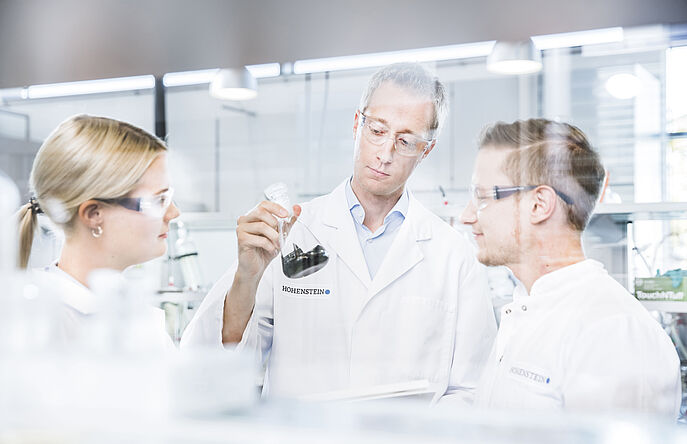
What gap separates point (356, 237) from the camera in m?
1.94

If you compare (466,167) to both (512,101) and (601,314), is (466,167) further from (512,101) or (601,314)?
(601,314)

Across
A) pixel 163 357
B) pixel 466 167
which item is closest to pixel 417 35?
pixel 466 167

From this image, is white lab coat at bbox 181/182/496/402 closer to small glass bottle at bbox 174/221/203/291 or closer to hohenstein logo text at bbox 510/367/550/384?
hohenstein logo text at bbox 510/367/550/384

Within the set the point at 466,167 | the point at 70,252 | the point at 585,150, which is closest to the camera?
the point at 585,150

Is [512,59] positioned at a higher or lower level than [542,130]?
higher

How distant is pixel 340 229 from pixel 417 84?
442 mm

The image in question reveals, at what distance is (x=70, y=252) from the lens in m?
2.11

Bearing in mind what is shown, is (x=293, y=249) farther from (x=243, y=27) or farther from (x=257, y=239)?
(x=243, y=27)

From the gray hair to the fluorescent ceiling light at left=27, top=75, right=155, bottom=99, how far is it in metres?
0.69

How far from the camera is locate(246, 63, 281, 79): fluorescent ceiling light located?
6.58 feet

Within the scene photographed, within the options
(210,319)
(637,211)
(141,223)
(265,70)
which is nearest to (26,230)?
(141,223)

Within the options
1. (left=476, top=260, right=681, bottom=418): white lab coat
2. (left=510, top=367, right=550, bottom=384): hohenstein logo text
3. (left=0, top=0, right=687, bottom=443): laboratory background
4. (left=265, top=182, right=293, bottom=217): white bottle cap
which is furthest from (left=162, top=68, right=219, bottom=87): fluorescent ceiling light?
(left=510, top=367, right=550, bottom=384): hohenstein logo text

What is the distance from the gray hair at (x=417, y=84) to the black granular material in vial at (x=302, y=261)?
1.36 ft

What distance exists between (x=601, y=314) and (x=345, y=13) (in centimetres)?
103
